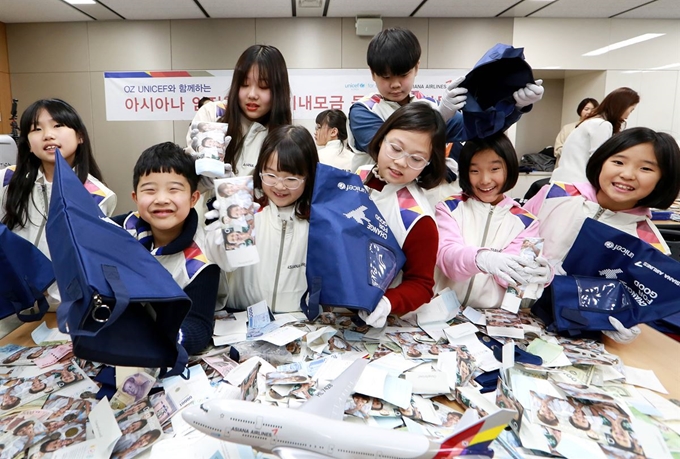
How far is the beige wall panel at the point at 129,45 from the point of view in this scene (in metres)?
5.44

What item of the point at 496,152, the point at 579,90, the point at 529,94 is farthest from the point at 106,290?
the point at 579,90

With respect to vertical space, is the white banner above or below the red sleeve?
above

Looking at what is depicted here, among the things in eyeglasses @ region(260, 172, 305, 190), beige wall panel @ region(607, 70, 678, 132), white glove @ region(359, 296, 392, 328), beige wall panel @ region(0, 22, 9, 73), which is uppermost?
beige wall panel @ region(0, 22, 9, 73)

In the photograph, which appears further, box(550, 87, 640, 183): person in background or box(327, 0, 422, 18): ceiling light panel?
box(327, 0, 422, 18): ceiling light panel

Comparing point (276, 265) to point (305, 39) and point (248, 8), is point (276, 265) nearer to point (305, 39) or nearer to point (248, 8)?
point (248, 8)

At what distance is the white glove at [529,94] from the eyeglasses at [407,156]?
1.43 ft

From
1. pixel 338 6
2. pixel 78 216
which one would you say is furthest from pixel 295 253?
pixel 338 6

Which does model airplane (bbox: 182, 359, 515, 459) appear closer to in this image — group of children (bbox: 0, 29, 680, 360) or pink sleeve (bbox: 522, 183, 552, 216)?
group of children (bbox: 0, 29, 680, 360)

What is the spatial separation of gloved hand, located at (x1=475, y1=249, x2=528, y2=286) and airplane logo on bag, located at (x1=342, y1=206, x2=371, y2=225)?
439mm

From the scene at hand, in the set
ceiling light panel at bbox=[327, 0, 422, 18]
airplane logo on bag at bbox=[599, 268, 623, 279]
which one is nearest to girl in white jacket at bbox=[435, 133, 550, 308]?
airplane logo on bag at bbox=[599, 268, 623, 279]

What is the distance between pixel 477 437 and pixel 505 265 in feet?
2.33

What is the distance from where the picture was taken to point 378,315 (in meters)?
1.31

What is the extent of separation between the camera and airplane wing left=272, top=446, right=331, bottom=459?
2.64 feet

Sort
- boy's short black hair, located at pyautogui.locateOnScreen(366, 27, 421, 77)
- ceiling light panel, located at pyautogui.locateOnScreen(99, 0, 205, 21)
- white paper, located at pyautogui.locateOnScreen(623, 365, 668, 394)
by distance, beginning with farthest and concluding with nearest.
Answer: ceiling light panel, located at pyautogui.locateOnScreen(99, 0, 205, 21)
boy's short black hair, located at pyautogui.locateOnScreen(366, 27, 421, 77)
white paper, located at pyautogui.locateOnScreen(623, 365, 668, 394)
